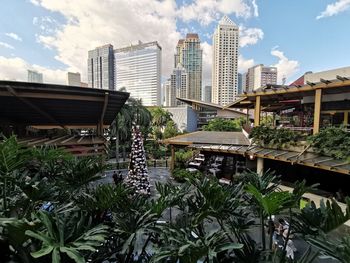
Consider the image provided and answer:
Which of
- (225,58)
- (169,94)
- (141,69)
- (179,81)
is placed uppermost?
(225,58)

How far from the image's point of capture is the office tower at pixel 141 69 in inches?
2232

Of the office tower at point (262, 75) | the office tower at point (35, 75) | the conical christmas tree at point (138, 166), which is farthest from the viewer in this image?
the office tower at point (262, 75)

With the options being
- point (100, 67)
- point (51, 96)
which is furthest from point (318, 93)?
point (100, 67)

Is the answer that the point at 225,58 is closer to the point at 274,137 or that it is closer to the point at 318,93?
the point at 274,137

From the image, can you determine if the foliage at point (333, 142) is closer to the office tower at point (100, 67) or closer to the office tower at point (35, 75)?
the office tower at point (35, 75)

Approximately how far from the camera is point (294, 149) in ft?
29.6

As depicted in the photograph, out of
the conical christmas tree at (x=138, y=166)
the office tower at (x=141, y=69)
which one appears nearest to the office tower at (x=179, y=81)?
the office tower at (x=141, y=69)

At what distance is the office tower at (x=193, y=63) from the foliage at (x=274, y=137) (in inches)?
2266

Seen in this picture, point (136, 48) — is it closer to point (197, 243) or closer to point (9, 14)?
point (9, 14)

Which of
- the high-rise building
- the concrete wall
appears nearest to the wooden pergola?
the concrete wall

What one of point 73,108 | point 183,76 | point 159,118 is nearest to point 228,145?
point 73,108

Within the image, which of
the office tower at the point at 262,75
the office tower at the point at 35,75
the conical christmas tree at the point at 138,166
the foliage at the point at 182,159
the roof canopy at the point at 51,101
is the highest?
the office tower at the point at 262,75

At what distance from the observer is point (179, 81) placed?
67.6 m

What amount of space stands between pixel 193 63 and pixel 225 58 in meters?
20.7
